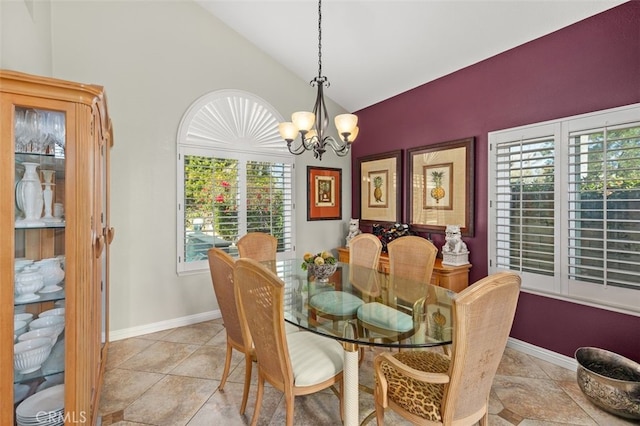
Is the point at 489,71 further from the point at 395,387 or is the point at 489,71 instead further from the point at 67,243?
the point at 67,243

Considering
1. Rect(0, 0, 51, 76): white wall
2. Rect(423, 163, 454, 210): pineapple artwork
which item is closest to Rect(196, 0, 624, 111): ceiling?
Rect(423, 163, 454, 210): pineapple artwork

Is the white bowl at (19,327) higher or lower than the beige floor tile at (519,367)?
higher

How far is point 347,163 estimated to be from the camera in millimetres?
4980

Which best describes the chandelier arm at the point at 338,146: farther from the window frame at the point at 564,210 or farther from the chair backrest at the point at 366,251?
the window frame at the point at 564,210

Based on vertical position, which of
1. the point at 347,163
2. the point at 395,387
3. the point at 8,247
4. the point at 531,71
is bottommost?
the point at 395,387

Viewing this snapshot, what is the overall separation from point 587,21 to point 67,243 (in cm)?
386

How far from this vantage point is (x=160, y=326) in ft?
11.4

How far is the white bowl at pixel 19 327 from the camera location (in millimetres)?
1362

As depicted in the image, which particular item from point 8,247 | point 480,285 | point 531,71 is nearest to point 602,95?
point 531,71

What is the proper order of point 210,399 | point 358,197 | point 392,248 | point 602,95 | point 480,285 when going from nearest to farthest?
point 480,285 < point 210,399 < point 602,95 < point 392,248 < point 358,197

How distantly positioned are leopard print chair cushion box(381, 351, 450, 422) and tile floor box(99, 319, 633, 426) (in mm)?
555

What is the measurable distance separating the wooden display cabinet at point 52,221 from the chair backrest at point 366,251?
7.87ft

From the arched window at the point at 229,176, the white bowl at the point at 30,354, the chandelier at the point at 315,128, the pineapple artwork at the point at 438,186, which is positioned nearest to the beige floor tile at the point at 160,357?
the arched window at the point at 229,176

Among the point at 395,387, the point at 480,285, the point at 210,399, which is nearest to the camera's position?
the point at 480,285
